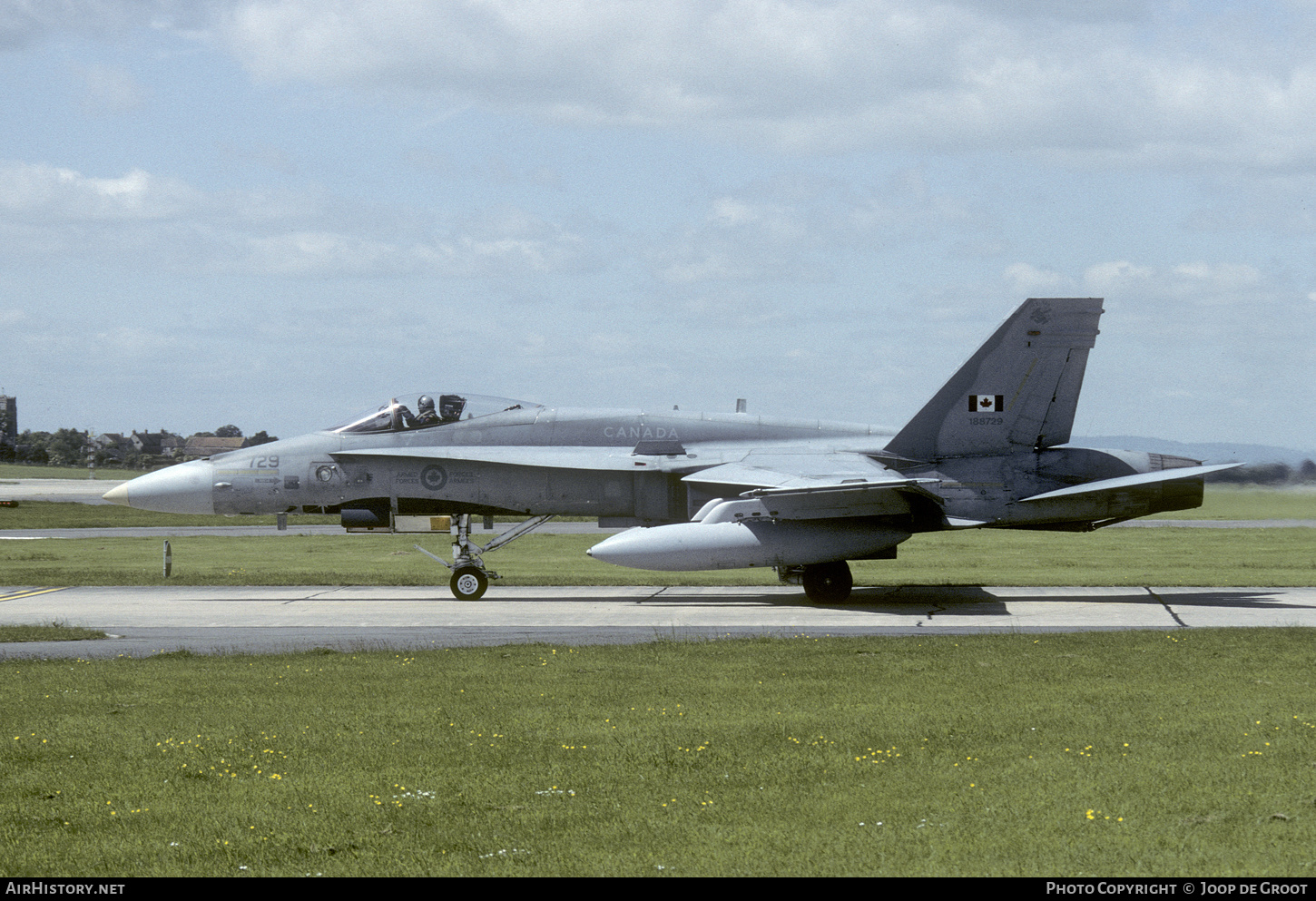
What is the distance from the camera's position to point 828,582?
22.2m

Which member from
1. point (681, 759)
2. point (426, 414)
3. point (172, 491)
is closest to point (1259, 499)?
point (426, 414)

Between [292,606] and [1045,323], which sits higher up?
[1045,323]

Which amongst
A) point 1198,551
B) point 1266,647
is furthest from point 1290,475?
point 1266,647

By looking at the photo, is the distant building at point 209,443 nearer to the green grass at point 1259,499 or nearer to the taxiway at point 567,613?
the taxiway at point 567,613

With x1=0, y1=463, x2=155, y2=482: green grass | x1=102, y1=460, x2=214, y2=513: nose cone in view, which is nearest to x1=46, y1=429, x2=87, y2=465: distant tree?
x1=0, y1=463, x2=155, y2=482: green grass

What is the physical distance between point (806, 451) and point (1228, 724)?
13699 millimetres

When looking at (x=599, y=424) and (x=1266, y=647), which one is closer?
(x=1266, y=647)

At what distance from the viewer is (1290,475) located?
25922 mm

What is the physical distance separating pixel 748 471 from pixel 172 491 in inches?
408

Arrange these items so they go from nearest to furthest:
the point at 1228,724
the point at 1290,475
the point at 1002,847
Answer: the point at 1002,847 → the point at 1228,724 → the point at 1290,475

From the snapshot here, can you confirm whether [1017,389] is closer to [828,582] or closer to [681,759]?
[828,582]

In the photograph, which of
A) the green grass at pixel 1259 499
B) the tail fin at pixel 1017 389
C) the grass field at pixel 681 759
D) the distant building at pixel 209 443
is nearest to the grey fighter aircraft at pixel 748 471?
the tail fin at pixel 1017 389

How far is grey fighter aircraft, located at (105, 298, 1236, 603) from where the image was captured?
2141cm

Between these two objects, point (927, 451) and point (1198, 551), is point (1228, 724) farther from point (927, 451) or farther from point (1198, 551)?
point (1198, 551)
